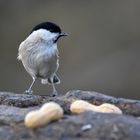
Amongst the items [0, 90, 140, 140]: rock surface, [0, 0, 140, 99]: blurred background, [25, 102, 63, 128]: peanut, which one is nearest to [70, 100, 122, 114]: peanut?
[0, 90, 140, 140]: rock surface

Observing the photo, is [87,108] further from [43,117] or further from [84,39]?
[84,39]

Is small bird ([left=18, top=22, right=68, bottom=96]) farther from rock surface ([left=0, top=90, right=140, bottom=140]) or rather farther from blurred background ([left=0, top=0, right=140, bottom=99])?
blurred background ([left=0, top=0, right=140, bottom=99])

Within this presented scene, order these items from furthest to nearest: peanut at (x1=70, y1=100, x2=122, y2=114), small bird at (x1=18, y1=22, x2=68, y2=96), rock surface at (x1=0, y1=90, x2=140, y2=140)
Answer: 1. small bird at (x1=18, y1=22, x2=68, y2=96)
2. peanut at (x1=70, y1=100, x2=122, y2=114)
3. rock surface at (x1=0, y1=90, x2=140, y2=140)

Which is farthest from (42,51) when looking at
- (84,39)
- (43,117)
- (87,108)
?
(84,39)

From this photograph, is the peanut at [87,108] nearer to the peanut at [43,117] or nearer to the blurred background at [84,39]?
the peanut at [43,117]

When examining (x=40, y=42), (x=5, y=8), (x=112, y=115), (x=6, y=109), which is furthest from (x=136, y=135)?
(x=5, y=8)

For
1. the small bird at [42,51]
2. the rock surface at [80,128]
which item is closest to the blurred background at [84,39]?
the small bird at [42,51]
